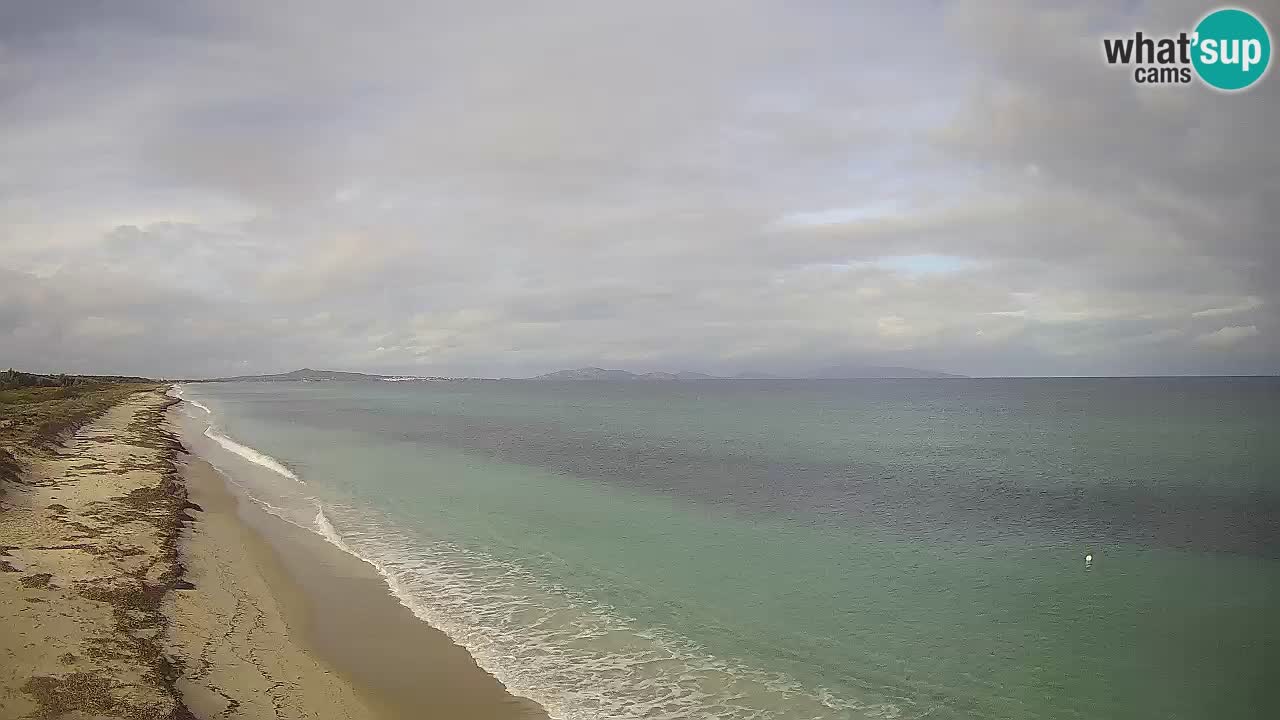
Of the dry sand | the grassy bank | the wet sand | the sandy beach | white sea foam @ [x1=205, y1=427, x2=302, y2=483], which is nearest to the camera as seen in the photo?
the dry sand

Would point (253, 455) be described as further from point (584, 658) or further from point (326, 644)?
point (584, 658)

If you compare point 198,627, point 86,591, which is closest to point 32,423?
point 86,591

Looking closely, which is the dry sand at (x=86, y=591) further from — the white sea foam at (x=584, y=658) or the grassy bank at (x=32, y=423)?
the white sea foam at (x=584, y=658)

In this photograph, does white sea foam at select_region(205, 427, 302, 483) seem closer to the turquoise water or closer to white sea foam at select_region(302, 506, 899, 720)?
the turquoise water

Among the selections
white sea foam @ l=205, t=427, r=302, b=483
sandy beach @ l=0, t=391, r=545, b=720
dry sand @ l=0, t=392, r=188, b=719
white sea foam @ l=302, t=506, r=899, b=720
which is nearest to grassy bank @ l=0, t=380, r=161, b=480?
dry sand @ l=0, t=392, r=188, b=719

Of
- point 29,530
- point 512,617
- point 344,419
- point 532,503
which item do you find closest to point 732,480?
point 532,503

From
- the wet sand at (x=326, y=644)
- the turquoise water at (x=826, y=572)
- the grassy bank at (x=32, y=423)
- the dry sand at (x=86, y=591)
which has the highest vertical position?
the grassy bank at (x=32, y=423)

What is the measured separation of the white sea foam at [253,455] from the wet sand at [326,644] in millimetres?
16629

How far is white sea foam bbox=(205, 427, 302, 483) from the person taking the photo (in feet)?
122

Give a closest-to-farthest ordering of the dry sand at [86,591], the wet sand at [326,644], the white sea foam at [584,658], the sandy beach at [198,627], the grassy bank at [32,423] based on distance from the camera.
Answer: the dry sand at [86,591], the sandy beach at [198,627], the wet sand at [326,644], the white sea foam at [584,658], the grassy bank at [32,423]

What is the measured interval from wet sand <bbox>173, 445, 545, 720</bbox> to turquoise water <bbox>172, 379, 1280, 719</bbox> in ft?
2.33

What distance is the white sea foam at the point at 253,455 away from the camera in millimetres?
37312

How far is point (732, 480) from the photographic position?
36750 millimetres

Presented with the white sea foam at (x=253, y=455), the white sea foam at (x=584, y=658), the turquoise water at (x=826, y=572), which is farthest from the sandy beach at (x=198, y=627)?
the white sea foam at (x=253, y=455)
